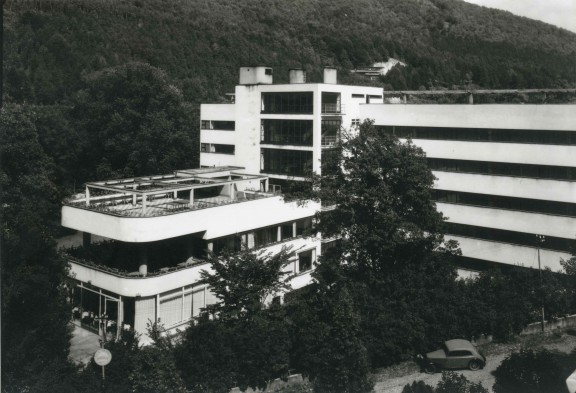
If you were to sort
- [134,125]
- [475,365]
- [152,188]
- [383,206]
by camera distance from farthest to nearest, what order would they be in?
[134,125], [152,188], [383,206], [475,365]

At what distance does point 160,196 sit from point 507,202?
22561mm

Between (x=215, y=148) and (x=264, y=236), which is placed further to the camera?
(x=215, y=148)

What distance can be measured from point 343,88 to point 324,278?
69.6 ft

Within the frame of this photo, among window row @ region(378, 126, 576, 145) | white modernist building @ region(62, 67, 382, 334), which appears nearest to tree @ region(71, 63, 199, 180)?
white modernist building @ region(62, 67, 382, 334)

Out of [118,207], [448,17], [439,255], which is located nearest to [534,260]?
[439,255]

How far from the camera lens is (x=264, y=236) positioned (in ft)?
110

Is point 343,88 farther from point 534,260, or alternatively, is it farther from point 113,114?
point 113,114

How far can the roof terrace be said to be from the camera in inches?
1121

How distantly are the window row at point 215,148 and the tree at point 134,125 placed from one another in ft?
8.78

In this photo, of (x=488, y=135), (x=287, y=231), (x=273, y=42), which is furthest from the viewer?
(x=273, y=42)

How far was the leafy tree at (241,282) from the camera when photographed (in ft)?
80.2

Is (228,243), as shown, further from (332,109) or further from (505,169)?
(505,169)

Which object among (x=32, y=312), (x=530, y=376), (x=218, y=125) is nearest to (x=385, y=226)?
(x=530, y=376)

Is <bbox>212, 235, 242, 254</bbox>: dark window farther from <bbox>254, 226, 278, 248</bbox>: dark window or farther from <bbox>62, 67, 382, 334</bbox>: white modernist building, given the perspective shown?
<bbox>254, 226, 278, 248</bbox>: dark window
